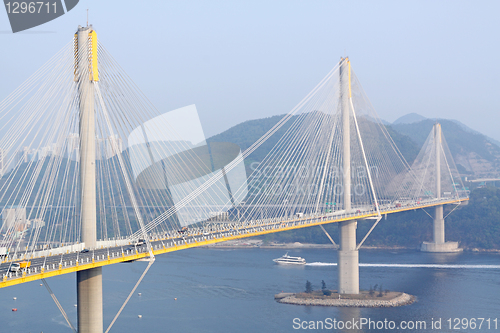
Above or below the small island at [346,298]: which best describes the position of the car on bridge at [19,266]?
above

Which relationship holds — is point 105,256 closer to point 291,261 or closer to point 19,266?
point 19,266

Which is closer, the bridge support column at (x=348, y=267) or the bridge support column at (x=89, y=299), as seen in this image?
the bridge support column at (x=89, y=299)

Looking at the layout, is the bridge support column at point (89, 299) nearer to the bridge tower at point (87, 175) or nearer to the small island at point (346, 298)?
the bridge tower at point (87, 175)

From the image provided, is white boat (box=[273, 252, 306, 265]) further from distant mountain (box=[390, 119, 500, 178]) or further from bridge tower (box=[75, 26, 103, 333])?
distant mountain (box=[390, 119, 500, 178])

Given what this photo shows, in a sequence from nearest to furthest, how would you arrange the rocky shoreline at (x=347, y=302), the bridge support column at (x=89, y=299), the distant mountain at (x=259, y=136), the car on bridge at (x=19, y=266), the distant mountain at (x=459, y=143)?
the car on bridge at (x=19, y=266)
the bridge support column at (x=89, y=299)
the rocky shoreline at (x=347, y=302)
the distant mountain at (x=259, y=136)
the distant mountain at (x=459, y=143)

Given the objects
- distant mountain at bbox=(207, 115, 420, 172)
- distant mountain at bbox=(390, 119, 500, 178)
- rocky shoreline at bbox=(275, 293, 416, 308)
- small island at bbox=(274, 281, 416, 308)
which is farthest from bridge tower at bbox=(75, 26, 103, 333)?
distant mountain at bbox=(390, 119, 500, 178)

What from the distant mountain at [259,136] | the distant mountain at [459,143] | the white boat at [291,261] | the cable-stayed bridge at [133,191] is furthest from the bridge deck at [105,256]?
the distant mountain at [459,143]

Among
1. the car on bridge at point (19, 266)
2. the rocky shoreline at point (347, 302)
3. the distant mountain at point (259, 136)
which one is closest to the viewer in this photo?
the car on bridge at point (19, 266)

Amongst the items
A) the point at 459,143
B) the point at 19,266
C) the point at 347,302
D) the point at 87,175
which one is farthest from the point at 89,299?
the point at 459,143
